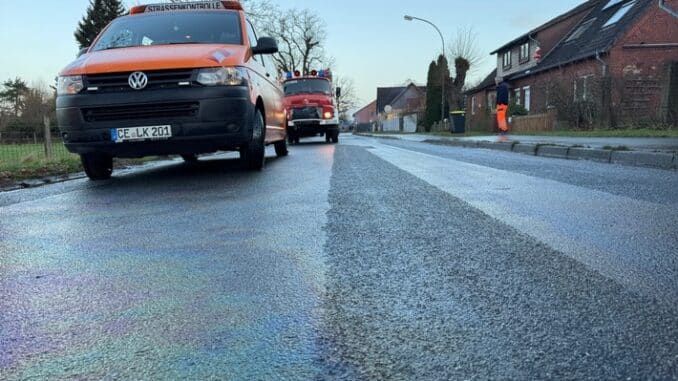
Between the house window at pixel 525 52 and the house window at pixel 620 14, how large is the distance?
7758mm

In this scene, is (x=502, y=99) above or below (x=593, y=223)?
above

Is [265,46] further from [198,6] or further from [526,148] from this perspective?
[526,148]

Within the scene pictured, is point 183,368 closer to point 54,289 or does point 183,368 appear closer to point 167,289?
point 167,289

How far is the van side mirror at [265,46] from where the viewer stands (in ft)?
22.9

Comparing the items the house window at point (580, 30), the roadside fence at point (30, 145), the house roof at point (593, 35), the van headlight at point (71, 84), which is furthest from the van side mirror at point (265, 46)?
the house window at point (580, 30)

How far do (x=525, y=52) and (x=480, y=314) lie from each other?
127 ft

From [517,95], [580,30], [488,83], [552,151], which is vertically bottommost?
[552,151]

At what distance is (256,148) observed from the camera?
22.2 feet

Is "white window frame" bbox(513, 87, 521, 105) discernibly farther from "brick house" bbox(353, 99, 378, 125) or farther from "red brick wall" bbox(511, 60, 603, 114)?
"brick house" bbox(353, 99, 378, 125)

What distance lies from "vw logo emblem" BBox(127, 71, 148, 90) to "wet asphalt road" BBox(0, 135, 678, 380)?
180 centimetres

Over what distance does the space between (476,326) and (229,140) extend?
4593 mm

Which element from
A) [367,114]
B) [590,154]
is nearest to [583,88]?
[590,154]

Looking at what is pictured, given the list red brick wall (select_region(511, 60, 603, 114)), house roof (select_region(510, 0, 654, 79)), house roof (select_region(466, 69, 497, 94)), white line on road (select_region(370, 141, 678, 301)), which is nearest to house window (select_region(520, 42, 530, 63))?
red brick wall (select_region(511, 60, 603, 114))

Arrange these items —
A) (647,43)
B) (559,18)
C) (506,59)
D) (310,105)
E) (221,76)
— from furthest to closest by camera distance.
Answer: (506,59), (559,18), (647,43), (310,105), (221,76)
